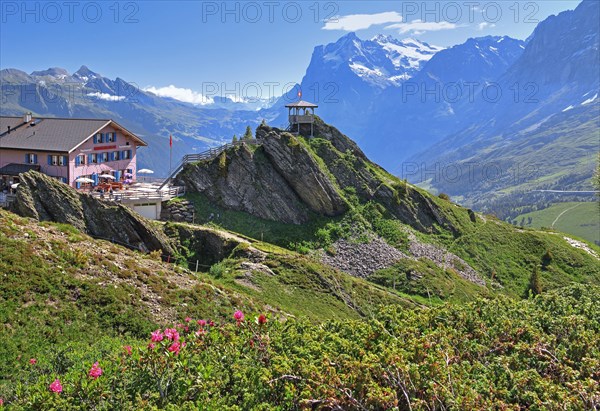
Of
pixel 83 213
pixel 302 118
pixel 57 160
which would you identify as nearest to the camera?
pixel 83 213

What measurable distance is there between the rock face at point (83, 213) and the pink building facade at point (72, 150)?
24.4 meters

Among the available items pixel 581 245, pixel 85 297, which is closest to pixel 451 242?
pixel 581 245

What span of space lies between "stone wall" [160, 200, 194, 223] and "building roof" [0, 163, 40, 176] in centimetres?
2051

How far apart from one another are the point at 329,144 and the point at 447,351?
54626 mm

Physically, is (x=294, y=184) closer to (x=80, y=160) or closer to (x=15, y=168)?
(x=80, y=160)

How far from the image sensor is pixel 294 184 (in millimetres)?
57312

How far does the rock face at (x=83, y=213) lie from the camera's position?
36125 mm

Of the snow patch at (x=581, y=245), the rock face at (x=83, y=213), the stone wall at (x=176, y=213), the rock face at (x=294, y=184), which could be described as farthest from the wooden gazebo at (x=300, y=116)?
the snow patch at (x=581, y=245)

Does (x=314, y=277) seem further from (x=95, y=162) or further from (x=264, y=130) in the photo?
(x=95, y=162)

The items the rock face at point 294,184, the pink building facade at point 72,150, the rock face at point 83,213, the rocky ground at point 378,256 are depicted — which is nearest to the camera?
the rock face at point 83,213

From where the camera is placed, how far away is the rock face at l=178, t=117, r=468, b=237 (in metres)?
55.5

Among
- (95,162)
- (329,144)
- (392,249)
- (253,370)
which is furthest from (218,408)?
(95,162)

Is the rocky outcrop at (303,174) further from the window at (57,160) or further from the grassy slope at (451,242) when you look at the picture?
the window at (57,160)

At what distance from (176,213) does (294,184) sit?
13.7 meters
